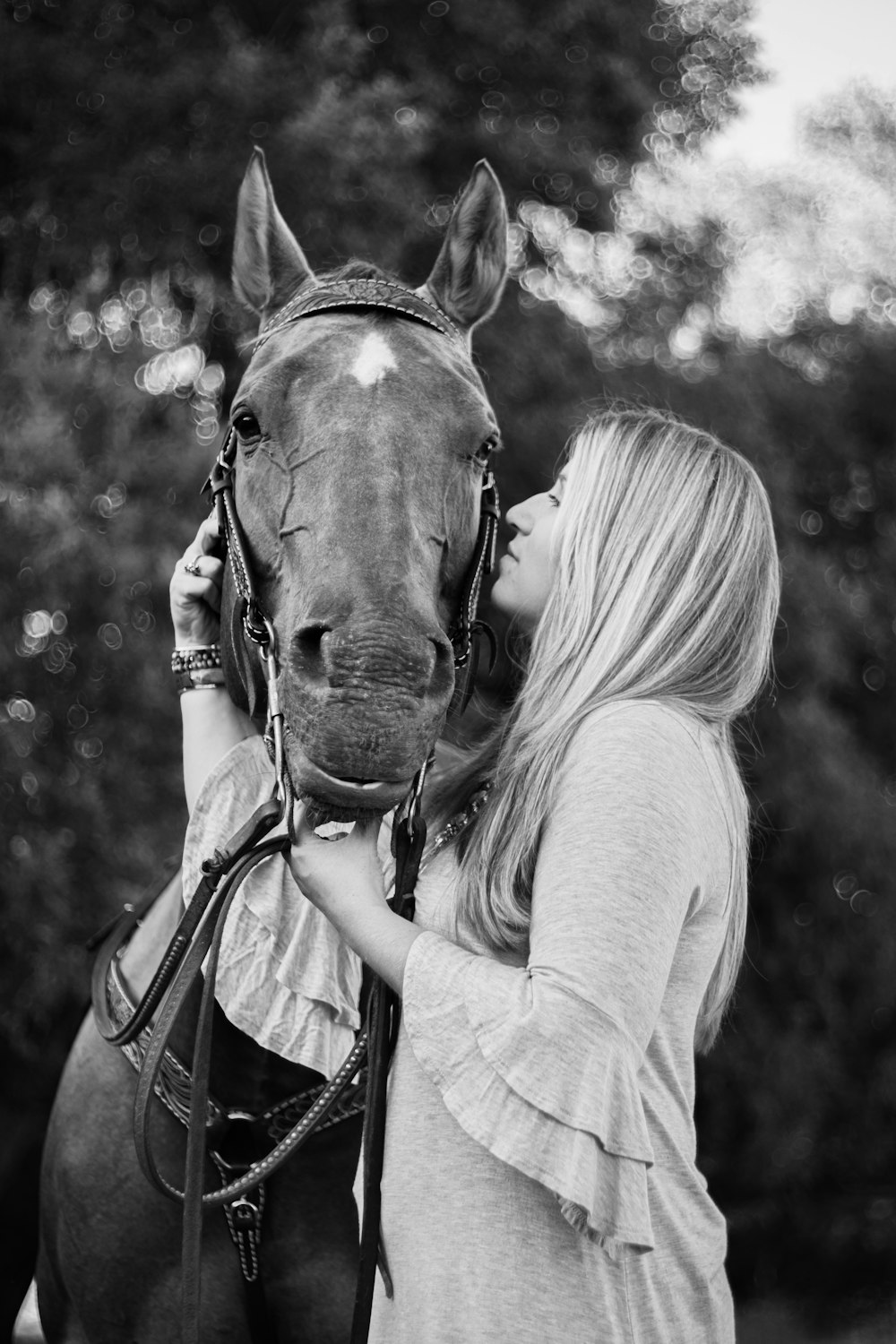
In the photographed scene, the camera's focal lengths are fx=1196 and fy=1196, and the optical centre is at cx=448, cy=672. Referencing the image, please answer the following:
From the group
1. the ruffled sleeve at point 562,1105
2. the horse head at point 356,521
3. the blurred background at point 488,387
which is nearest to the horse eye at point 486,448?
the horse head at point 356,521

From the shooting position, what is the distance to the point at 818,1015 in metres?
7.79

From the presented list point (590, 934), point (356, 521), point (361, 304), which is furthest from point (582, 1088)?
point (361, 304)

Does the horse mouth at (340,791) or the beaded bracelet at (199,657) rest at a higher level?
the beaded bracelet at (199,657)

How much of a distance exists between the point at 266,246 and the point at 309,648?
115 centimetres

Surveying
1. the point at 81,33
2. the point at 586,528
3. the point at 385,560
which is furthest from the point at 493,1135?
the point at 81,33

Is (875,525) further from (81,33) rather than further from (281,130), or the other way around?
(81,33)

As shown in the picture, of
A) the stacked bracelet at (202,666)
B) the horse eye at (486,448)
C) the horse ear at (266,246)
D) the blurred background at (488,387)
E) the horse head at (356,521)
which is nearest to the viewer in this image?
the horse head at (356,521)

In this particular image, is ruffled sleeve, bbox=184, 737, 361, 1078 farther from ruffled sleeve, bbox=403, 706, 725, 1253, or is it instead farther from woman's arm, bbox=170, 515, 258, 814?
ruffled sleeve, bbox=403, 706, 725, 1253

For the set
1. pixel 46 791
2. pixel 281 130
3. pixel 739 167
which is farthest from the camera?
pixel 739 167

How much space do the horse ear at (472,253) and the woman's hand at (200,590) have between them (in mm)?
691

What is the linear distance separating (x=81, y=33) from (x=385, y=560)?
603 centimetres

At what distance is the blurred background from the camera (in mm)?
5559

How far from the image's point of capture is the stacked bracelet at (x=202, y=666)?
2.13 meters

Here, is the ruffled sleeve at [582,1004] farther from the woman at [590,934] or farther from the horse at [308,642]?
the horse at [308,642]
